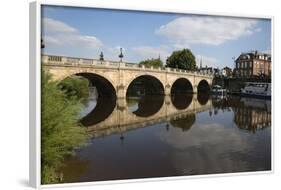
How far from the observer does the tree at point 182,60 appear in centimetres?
733

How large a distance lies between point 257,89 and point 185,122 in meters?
1.25

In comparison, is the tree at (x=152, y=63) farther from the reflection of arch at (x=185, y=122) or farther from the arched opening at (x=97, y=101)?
the reflection of arch at (x=185, y=122)

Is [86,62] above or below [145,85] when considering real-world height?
above

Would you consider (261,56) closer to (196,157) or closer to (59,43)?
(196,157)

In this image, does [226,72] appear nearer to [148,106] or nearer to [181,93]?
[181,93]

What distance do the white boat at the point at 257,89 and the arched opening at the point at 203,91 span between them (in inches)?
24.0

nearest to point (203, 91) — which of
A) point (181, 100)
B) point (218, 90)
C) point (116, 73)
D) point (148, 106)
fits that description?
point (218, 90)

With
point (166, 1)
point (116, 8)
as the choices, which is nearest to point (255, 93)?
point (166, 1)

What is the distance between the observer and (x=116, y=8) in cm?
686

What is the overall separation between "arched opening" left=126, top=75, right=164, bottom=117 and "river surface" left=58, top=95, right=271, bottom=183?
0.05 feet

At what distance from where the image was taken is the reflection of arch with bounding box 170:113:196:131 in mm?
7297

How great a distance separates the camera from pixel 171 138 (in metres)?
7.18

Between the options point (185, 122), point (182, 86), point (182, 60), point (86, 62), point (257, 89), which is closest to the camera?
point (86, 62)

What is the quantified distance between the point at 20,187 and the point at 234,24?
3643 millimetres
